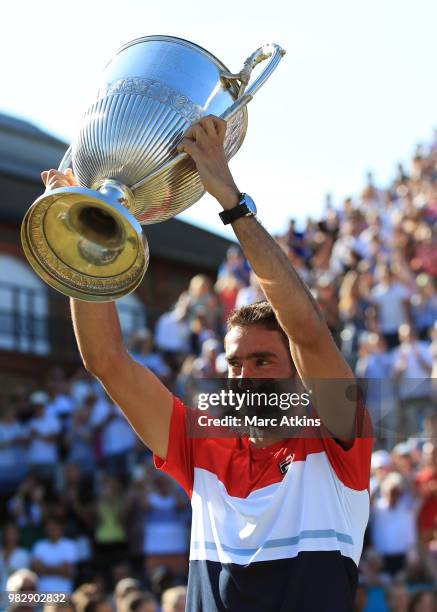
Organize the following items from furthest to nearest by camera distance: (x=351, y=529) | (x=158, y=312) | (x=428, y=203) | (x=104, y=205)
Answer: (x=158, y=312), (x=428, y=203), (x=351, y=529), (x=104, y=205)

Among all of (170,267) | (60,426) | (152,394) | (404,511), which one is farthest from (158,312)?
(152,394)

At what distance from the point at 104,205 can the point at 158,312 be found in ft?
64.5

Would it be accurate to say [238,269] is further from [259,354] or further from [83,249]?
[83,249]

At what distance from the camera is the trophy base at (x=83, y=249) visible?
3.05 meters

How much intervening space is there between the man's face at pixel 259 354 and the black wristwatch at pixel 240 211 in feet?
1.38

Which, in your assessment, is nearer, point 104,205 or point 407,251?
point 104,205

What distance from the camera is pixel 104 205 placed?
2.96 metres

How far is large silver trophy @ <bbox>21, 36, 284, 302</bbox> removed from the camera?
3062 millimetres

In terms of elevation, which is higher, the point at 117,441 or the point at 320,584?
the point at 117,441

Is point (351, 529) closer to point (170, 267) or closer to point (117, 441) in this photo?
point (117, 441)

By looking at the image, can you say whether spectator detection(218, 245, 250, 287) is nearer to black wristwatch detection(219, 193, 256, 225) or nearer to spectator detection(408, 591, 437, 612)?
spectator detection(408, 591, 437, 612)

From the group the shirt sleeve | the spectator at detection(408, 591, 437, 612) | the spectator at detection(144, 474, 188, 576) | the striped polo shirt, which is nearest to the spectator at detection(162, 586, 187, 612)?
the spectator at detection(408, 591, 437, 612)

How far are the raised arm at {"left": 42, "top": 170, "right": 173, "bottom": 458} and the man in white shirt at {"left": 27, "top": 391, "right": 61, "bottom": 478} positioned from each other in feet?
31.1

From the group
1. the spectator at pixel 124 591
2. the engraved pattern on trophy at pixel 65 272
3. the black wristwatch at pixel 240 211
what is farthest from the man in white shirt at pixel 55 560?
the black wristwatch at pixel 240 211
